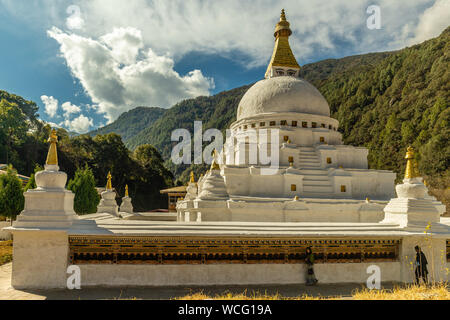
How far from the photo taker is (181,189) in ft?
130

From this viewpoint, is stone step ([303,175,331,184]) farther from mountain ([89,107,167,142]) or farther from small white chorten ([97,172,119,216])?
mountain ([89,107,167,142])

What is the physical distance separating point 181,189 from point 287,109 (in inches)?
828

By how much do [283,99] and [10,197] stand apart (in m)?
18.6

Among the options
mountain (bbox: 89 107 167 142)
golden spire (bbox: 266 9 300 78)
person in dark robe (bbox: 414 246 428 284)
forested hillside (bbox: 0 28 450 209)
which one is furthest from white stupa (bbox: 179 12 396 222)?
A: mountain (bbox: 89 107 167 142)

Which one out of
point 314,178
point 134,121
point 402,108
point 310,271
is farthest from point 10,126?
point 134,121

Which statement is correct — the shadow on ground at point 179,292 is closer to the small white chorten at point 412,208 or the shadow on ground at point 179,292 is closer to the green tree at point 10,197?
the small white chorten at point 412,208

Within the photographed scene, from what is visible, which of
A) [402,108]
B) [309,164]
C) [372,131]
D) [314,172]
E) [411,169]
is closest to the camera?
[411,169]

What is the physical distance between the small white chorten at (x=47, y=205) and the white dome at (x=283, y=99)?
647 inches

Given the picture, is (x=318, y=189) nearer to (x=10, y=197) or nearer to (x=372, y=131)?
(x=10, y=197)

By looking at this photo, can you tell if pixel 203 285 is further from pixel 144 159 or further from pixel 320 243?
pixel 144 159

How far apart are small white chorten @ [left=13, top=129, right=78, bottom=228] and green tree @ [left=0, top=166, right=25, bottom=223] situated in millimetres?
14070

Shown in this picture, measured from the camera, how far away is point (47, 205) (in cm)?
788

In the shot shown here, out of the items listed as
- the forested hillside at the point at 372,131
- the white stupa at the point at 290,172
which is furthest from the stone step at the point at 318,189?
the forested hillside at the point at 372,131
